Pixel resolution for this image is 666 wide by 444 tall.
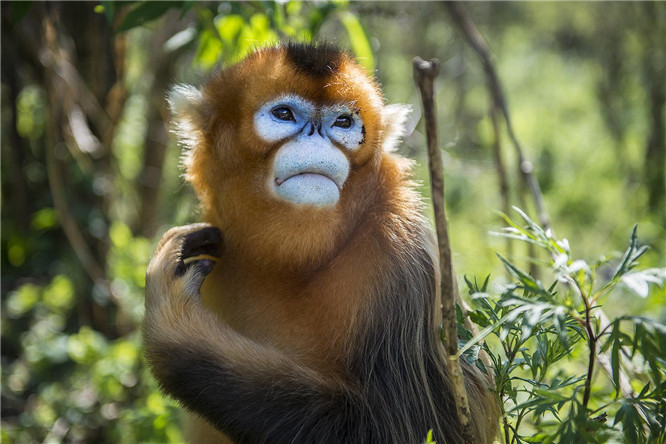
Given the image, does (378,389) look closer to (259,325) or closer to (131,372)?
(259,325)

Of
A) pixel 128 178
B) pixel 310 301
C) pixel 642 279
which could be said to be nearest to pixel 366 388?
pixel 310 301

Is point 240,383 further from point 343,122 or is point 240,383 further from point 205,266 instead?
point 343,122

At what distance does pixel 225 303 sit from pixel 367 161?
2.51ft

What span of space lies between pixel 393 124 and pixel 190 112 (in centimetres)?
80

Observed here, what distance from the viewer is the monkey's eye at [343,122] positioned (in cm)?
246

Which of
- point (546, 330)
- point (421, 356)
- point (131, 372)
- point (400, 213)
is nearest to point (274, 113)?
point (400, 213)

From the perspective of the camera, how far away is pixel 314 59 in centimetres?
253

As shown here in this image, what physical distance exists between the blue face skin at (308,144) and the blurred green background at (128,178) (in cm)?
46

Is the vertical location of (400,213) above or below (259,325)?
above

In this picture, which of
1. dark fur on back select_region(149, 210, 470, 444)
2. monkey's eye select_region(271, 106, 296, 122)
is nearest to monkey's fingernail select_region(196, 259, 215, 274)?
dark fur on back select_region(149, 210, 470, 444)

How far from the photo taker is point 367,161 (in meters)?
2.54

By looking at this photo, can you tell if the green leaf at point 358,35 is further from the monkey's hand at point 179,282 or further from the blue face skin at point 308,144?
the monkey's hand at point 179,282

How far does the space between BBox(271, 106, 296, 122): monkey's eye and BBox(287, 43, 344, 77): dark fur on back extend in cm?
16

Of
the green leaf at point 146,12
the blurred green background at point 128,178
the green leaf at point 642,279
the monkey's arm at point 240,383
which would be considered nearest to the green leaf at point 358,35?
the blurred green background at point 128,178
